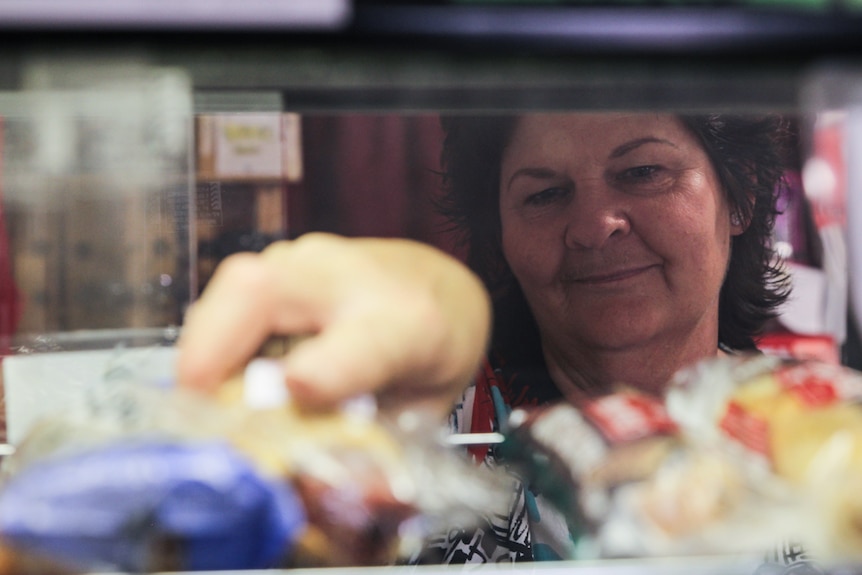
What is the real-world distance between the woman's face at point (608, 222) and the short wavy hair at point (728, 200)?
0.6 inches

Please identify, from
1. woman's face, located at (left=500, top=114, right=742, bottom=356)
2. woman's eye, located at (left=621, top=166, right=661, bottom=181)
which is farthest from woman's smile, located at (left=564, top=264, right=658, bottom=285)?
woman's eye, located at (left=621, top=166, right=661, bottom=181)

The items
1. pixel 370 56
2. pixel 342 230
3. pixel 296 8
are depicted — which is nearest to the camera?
pixel 296 8

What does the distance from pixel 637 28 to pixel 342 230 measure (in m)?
0.41

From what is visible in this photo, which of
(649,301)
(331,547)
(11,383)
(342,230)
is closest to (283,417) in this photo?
(331,547)

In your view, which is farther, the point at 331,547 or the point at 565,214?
the point at 565,214

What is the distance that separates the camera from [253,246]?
1.04 metres

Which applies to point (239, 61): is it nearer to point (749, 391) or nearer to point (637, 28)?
point (637, 28)

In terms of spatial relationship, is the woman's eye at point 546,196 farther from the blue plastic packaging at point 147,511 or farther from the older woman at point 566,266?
the blue plastic packaging at point 147,511

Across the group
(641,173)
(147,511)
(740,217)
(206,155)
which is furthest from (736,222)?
(147,511)

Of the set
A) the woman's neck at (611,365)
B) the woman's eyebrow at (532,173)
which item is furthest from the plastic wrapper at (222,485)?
the woman's eyebrow at (532,173)

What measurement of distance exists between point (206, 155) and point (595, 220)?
472 mm

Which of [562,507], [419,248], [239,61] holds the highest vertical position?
[239,61]

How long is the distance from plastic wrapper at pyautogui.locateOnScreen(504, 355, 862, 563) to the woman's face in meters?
0.11

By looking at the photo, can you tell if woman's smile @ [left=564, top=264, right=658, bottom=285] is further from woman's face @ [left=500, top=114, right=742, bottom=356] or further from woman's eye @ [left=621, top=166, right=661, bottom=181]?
woman's eye @ [left=621, top=166, right=661, bottom=181]
